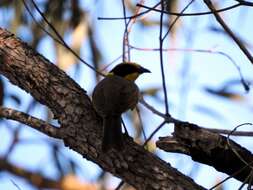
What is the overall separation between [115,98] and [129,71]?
1.60 feet

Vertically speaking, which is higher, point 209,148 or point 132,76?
point 132,76

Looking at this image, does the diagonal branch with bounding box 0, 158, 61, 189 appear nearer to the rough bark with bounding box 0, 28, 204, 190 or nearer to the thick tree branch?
the rough bark with bounding box 0, 28, 204, 190

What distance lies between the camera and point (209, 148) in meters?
2.93

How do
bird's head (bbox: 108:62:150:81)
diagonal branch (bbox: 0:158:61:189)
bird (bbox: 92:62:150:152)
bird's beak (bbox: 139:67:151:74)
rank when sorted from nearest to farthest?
bird (bbox: 92:62:150:152) → bird's head (bbox: 108:62:150:81) → bird's beak (bbox: 139:67:151:74) → diagonal branch (bbox: 0:158:61:189)

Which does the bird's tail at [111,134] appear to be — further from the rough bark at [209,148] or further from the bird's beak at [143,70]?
the bird's beak at [143,70]

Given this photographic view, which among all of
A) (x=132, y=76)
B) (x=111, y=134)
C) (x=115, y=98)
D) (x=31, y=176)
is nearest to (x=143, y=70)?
(x=132, y=76)

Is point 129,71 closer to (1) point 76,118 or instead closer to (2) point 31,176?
(1) point 76,118

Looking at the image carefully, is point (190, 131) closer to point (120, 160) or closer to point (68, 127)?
point (120, 160)

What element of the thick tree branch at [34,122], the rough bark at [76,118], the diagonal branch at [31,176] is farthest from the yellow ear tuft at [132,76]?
the diagonal branch at [31,176]

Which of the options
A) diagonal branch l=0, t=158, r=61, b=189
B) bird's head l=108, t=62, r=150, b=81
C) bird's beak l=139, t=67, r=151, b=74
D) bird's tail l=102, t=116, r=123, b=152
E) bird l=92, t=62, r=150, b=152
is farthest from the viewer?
diagonal branch l=0, t=158, r=61, b=189

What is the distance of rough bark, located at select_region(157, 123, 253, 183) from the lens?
2.89 meters

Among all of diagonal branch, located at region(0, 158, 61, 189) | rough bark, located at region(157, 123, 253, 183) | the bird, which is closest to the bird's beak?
the bird

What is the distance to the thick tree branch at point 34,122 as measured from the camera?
3002 mm

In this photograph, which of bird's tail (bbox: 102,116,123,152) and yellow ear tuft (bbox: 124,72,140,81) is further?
yellow ear tuft (bbox: 124,72,140,81)
